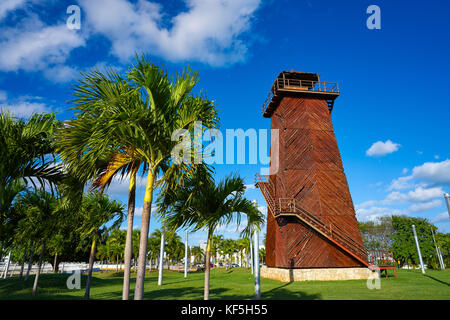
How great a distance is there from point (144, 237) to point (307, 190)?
20771mm

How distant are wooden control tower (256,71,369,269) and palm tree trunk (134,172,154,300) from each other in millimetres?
18032

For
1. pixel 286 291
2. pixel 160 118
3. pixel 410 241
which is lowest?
pixel 286 291

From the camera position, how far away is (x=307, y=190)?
2466 cm

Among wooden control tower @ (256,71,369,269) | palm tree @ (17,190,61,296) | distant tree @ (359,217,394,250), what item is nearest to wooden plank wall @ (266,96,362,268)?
wooden control tower @ (256,71,369,269)

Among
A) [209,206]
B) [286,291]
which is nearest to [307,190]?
[286,291]

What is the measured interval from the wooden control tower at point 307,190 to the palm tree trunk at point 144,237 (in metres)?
18.0

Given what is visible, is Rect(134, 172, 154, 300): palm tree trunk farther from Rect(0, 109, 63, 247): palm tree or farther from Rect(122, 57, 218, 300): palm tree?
Rect(0, 109, 63, 247): palm tree

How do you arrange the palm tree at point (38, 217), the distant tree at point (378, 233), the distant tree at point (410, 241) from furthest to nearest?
the distant tree at point (378, 233) < the distant tree at point (410, 241) < the palm tree at point (38, 217)

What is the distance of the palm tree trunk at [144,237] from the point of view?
5.81 metres

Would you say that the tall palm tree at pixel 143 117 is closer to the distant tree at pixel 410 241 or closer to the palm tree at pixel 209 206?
the palm tree at pixel 209 206

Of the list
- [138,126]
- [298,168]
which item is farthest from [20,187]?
[298,168]

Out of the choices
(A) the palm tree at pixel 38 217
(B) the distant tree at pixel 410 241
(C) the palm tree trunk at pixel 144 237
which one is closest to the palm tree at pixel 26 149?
(C) the palm tree trunk at pixel 144 237

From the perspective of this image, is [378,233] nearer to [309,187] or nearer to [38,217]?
[309,187]
